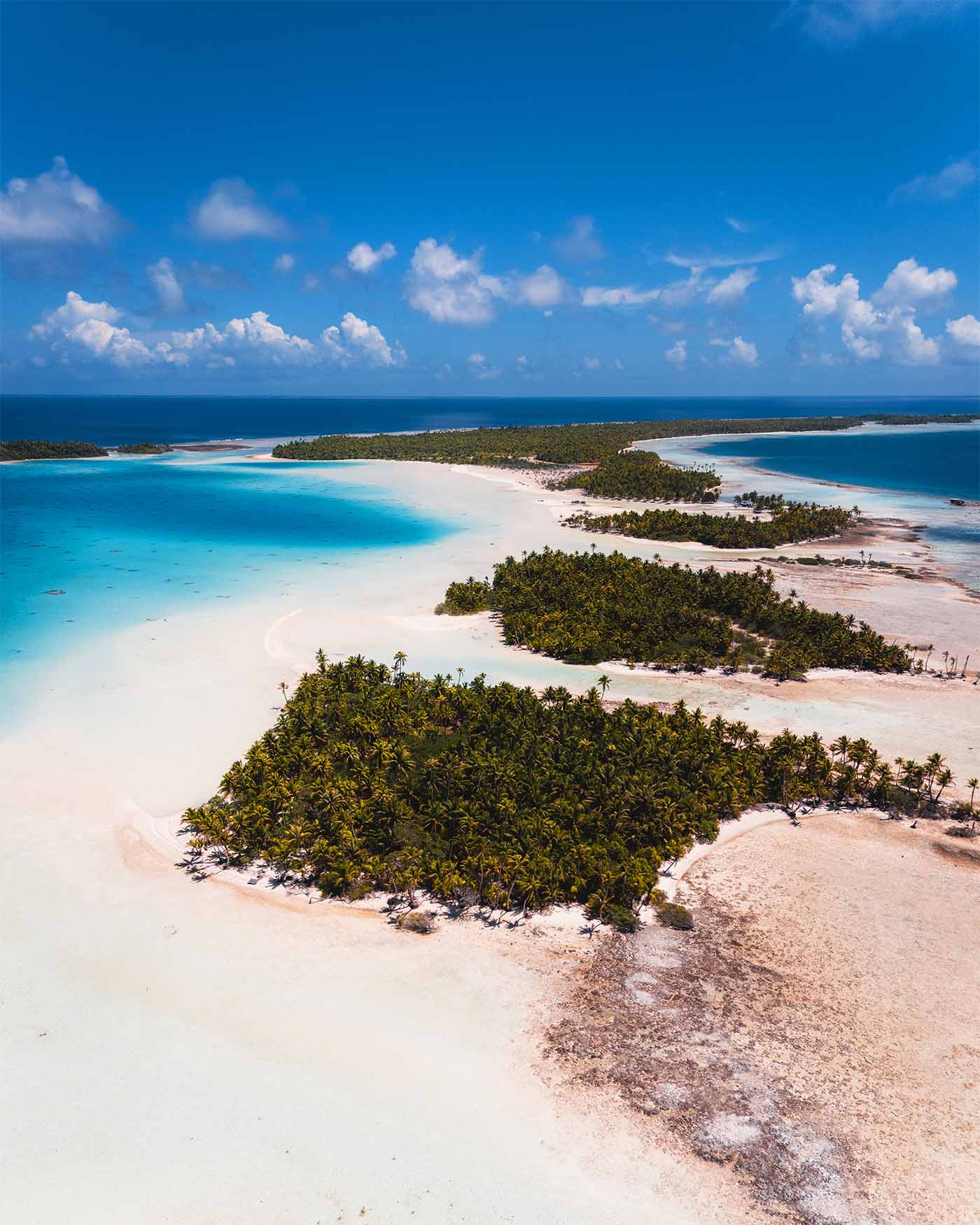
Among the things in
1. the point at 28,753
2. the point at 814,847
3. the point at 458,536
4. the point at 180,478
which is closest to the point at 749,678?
the point at 814,847

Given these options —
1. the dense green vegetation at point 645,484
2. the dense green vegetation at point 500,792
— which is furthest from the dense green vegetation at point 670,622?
the dense green vegetation at point 645,484

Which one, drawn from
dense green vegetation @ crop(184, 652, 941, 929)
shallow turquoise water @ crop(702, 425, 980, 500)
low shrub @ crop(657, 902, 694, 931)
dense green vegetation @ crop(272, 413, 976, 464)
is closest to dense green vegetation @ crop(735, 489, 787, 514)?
shallow turquoise water @ crop(702, 425, 980, 500)

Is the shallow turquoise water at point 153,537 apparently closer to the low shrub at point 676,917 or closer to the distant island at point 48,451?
the distant island at point 48,451

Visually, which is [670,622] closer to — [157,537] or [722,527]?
[722,527]

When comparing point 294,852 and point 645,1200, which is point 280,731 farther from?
point 645,1200

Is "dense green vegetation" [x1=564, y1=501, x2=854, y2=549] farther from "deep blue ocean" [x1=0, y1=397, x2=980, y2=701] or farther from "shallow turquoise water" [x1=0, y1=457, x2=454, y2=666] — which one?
"shallow turquoise water" [x1=0, y1=457, x2=454, y2=666]

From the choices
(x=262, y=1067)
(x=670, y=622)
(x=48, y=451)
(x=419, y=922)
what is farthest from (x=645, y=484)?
(x=48, y=451)
